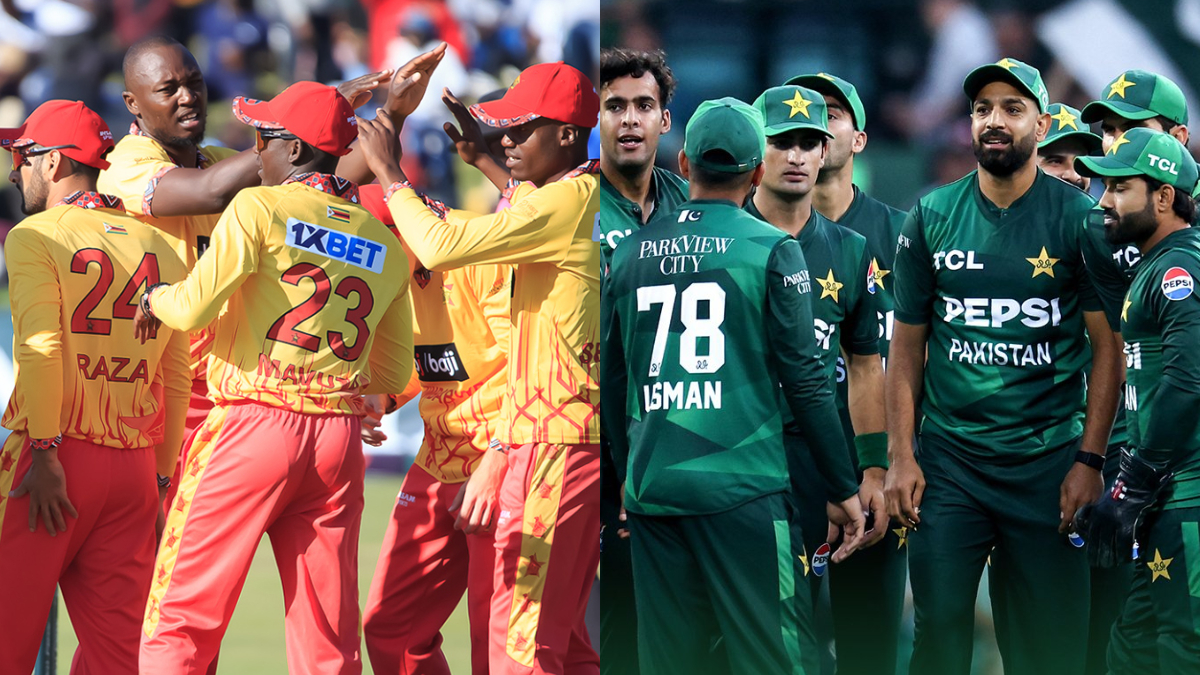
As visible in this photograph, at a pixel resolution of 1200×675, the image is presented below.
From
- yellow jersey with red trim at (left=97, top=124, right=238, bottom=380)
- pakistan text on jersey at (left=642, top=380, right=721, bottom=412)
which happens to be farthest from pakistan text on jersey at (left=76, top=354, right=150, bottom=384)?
pakistan text on jersey at (left=642, top=380, right=721, bottom=412)

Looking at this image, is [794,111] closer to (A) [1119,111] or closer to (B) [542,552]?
(A) [1119,111]

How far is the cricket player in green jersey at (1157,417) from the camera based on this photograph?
15.4ft

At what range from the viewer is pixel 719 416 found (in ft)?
14.4

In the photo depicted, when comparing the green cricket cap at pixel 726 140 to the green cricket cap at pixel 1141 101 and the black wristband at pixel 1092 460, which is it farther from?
the green cricket cap at pixel 1141 101

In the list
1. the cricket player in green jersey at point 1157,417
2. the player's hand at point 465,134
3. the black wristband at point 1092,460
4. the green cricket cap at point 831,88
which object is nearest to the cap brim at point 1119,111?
the cricket player in green jersey at point 1157,417

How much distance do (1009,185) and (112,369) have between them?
344cm

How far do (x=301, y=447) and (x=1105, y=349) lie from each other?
2948 mm

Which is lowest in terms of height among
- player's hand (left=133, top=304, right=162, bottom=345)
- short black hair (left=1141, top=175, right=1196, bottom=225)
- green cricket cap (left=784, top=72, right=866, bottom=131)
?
player's hand (left=133, top=304, right=162, bottom=345)

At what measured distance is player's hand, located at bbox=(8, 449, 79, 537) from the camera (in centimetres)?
489

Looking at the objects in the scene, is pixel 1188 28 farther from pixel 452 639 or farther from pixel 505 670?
pixel 505 670

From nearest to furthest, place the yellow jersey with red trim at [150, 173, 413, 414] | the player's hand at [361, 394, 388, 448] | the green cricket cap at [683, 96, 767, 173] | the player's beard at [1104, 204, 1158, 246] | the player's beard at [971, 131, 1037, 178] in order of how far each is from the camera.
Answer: the green cricket cap at [683, 96, 767, 173] < the yellow jersey with red trim at [150, 173, 413, 414] < the player's beard at [1104, 204, 1158, 246] < the player's beard at [971, 131, 1037, 178] < the player's hand at [361, 394, 388, 448]

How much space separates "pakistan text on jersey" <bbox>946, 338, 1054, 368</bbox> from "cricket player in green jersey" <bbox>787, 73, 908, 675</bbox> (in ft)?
1.38

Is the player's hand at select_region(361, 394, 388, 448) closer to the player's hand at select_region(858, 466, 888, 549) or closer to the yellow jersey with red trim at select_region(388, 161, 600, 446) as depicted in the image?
the yellow jersey with red trim at select_region(388, 161, 600, 446)

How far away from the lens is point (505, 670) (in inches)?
193
